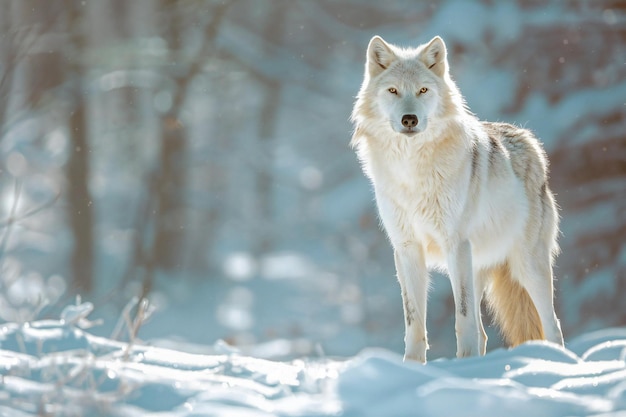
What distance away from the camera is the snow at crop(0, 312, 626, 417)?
2977 mm

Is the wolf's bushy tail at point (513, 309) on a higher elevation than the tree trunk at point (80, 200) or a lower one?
lower

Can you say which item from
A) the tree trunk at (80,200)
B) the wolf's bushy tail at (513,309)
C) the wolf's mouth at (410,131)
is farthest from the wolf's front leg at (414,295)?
the tree trunk at (80,200)

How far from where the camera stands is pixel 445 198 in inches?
196

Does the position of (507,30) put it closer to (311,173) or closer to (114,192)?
(311,173)

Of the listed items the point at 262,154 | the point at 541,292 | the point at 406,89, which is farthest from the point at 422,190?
the point at 262,154

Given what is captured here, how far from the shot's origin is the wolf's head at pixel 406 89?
493cm

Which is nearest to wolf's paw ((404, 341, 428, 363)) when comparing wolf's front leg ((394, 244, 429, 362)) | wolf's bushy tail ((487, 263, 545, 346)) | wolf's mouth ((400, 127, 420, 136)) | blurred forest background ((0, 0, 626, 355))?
wolf's front leg ((394, 244, 429, 362))

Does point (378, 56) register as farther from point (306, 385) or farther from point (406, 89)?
point (306, 385)

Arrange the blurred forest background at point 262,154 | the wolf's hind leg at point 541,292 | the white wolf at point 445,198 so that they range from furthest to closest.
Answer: the blurred forest background at point 262,154
the wolf's hind leg at point 541,292
the white wolf at point 445,198

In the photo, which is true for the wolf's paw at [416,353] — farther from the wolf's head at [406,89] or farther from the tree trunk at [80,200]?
the tree trunk at [80,200]

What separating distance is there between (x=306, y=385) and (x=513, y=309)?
102 inches

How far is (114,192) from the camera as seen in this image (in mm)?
21312

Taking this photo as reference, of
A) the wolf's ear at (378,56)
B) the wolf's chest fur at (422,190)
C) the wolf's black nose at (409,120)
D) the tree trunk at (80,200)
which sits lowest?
the wolf's chest fur at (422,190)

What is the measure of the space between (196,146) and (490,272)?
16887 millimetres
